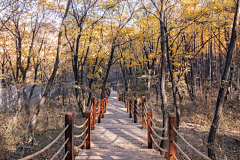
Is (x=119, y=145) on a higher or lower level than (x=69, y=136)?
lower

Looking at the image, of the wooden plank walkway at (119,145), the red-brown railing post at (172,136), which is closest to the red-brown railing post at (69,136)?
the wooden plank walkway at (119,145)

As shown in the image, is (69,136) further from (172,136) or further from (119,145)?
(119,145)

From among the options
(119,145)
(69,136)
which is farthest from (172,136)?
(119,145)

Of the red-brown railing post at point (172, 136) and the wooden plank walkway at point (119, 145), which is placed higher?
the red-brown railing post at point (172, 136)

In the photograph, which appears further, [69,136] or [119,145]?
[119,145]

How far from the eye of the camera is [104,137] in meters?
6.04

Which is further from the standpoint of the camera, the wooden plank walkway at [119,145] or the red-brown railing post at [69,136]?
the wooden plank walkway at [119,145]

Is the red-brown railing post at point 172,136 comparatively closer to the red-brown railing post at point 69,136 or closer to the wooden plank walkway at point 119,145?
the wooden plank walkway at point 119,145

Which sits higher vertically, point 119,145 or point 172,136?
point 172,136

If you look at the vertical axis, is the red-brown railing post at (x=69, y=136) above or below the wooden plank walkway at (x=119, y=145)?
above

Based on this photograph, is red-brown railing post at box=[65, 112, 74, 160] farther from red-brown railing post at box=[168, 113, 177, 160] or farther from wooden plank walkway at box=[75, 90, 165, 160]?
red-brown railing post at box=[168, 113, 177, 160]

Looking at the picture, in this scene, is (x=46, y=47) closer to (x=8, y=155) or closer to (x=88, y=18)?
(x=88, y=18)

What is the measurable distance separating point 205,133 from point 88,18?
1246cm

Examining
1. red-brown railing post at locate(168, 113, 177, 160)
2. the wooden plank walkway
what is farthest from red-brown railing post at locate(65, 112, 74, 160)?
red-brown railing post at locate(168, 113, 177, 160)
